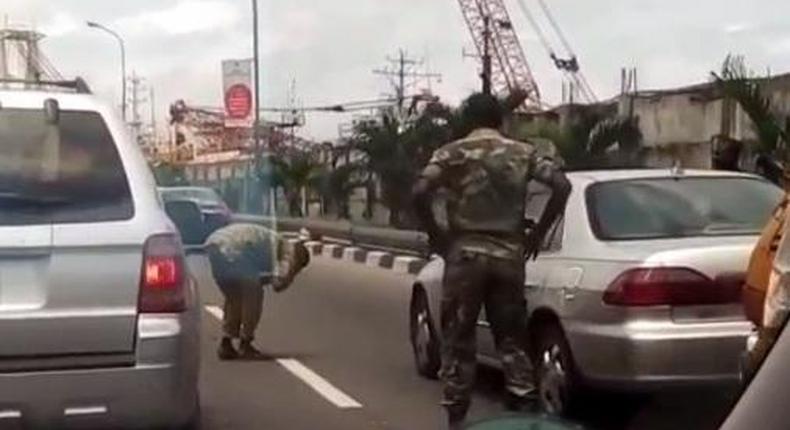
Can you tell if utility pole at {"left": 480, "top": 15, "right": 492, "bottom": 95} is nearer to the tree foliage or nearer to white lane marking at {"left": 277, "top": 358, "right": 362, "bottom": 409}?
the tree foliage

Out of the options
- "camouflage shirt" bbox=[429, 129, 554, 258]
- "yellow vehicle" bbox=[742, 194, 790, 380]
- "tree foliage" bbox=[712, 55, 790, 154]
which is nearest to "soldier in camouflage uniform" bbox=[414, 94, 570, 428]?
"camouflage shirt" bbox=[429, 129, 554, 258]

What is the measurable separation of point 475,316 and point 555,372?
23.8 inches

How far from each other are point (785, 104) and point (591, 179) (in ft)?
18.6

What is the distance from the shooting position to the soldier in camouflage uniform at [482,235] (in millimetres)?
7363

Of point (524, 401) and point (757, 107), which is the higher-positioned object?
point (757, 107)

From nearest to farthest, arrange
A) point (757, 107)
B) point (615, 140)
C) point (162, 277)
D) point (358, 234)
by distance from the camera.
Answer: point (162, 277) < point (757, 107) < point (615, 140) < point (358, 234)

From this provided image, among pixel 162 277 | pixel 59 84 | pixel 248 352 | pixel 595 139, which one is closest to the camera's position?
pixel 162 277

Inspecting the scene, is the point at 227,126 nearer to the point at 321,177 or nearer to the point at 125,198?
the point at 321,177

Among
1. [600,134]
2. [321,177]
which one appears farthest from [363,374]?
[321,177]

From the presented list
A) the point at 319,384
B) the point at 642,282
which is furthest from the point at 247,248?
the point at 642,282

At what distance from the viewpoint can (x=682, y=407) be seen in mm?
7480

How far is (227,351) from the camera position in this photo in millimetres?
11320

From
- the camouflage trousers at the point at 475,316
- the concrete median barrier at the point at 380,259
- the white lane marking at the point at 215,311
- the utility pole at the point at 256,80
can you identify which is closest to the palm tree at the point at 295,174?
the utility pole at the point at 256,80

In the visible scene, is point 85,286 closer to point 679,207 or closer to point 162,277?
point 162,277
